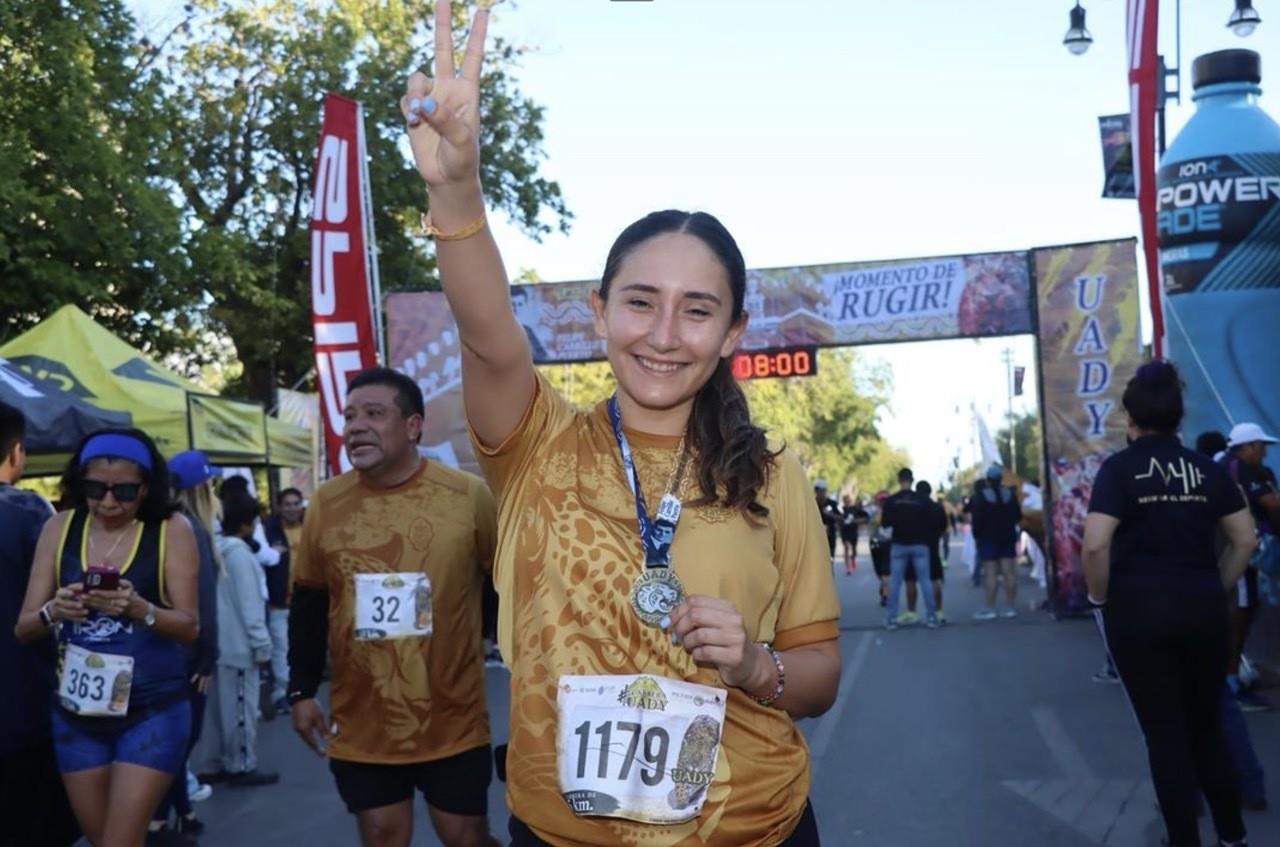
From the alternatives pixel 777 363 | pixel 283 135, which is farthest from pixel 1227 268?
pixel 283 135

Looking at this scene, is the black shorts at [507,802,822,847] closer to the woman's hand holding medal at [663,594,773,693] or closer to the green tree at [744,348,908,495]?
the woman's hand holding medal at [663,594,773,693]

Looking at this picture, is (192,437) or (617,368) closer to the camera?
(617,368)

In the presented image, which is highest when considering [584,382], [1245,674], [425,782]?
[584,382]

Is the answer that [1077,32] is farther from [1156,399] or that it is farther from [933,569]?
[1156,399]

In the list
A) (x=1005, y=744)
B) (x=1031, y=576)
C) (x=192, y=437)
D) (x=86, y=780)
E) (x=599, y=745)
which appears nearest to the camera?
(x=599, y=745)

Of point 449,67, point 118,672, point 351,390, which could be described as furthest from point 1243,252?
point 449,67

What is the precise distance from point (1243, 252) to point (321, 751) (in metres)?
10.8

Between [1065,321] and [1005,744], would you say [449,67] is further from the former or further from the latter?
[1065,321]

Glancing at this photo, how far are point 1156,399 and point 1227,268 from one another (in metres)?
8.38

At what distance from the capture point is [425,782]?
15.8 feet

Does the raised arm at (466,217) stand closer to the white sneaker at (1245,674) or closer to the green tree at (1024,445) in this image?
the white sneaker at (1245,674)

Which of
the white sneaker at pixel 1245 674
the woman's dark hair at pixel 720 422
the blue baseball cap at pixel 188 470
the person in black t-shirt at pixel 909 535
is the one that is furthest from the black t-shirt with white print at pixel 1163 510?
the person in black t-shirt at pixel 909 535

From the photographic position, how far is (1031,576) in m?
30.3

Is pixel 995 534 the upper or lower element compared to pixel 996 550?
upper
